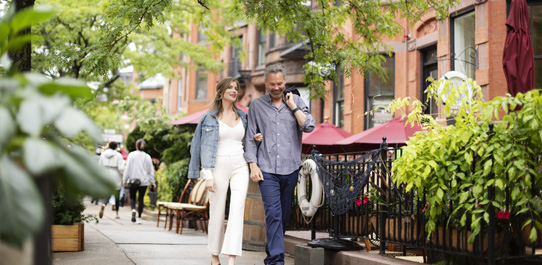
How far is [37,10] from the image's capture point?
149 cm

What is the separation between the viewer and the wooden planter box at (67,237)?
7410 millimetres

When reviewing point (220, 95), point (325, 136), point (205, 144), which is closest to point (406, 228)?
point (205, 144)

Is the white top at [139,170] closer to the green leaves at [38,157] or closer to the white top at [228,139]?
the white top at [228,139]

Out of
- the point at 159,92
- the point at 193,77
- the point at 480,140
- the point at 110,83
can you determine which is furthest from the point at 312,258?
the point at 159,92

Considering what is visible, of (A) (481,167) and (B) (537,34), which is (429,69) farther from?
(A) (481,167)

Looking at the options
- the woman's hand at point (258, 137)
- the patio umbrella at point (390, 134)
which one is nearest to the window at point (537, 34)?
the patio umbrella at point (390, 134)

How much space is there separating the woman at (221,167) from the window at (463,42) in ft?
29.7

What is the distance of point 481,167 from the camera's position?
5.14 m

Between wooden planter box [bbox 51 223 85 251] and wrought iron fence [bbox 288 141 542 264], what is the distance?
106 inches

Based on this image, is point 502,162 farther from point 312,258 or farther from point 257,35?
point 257,35

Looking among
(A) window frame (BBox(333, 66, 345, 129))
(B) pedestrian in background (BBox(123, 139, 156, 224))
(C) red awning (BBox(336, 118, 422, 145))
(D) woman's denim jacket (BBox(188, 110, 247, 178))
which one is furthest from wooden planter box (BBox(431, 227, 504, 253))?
(A) window frame (BBox(333, 66, 345, 129))

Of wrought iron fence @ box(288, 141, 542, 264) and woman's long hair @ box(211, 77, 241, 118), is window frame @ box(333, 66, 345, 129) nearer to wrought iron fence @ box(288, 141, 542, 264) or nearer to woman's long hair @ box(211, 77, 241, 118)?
wrought iron fence @ box(288, 141, 542, 264)

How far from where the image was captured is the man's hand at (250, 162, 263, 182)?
5984 mm

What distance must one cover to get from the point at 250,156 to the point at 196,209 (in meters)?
5.43
